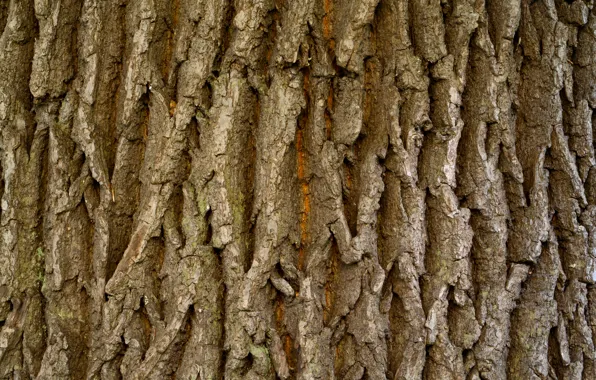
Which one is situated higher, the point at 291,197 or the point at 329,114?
the point at 329,114

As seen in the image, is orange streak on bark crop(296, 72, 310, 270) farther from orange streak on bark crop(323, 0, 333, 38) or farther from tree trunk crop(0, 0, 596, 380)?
orange streak on bark crop(323, 0, 333, 38)

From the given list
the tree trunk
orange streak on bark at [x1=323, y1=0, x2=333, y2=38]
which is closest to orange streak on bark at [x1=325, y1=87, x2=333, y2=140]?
the tree trunk

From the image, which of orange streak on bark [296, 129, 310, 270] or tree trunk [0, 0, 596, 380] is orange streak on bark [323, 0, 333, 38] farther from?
orange streak on bark [296, 129, 310, 270]

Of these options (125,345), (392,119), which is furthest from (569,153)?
(125,345)

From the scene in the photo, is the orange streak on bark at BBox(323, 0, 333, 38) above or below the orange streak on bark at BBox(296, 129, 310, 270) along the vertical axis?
above

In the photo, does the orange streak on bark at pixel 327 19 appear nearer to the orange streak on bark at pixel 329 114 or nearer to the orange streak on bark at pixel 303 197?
the orange streak on bark at pixel 329 114

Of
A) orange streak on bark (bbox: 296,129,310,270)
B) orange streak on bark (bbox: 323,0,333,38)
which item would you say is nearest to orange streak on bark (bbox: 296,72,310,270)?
orange streak on bark (bbox: 296,129,310,270)

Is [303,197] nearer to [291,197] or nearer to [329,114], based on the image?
[291,197]

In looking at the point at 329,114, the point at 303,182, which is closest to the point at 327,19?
the point at 329,114

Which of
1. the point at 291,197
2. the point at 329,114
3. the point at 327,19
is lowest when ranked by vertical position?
the point at 291,197

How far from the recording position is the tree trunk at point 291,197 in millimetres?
1460

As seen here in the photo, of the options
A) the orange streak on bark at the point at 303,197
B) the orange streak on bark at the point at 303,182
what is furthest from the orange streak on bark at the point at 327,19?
the orange streak on bark at the point at 303,197

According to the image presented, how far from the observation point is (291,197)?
4.92 ft

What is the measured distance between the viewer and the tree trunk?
146 centimetres
